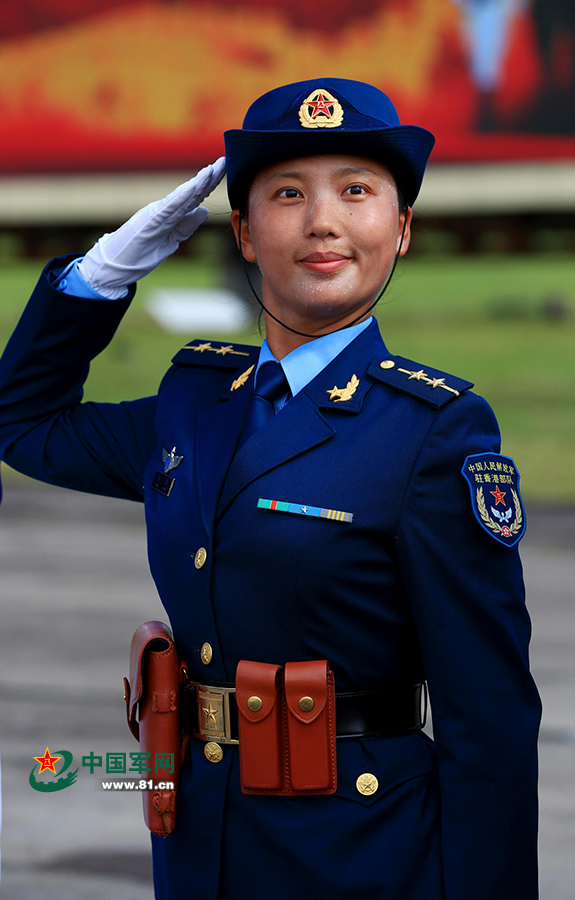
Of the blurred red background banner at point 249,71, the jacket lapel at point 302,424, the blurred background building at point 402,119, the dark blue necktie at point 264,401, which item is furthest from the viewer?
the blurred red background banner at point 249,71

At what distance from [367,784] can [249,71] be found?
43.8 feet

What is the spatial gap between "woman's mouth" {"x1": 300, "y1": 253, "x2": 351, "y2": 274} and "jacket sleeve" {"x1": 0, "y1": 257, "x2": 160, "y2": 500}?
1.60 feet

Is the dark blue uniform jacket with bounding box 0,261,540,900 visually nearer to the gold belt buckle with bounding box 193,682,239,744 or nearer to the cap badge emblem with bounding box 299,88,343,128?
the gold belt buckle with bounding box 193,682,239,744

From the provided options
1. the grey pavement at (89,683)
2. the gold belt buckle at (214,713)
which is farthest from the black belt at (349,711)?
the grey pavement at (89,683)

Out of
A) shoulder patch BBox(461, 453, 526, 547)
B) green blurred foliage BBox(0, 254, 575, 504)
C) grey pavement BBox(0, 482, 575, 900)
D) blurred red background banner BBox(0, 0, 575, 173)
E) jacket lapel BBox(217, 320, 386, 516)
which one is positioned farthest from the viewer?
green blurred foliage BBox(0, 254, 575, 504)

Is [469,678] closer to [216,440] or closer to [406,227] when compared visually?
[216,440]

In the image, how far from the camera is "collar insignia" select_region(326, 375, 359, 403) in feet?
5.58

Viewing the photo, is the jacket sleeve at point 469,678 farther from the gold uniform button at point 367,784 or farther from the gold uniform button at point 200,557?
the gold uniform button at point 200,557

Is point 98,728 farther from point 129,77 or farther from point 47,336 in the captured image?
point 129,77

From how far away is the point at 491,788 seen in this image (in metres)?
1.56

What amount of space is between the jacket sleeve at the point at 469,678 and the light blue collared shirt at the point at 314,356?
0.25 m

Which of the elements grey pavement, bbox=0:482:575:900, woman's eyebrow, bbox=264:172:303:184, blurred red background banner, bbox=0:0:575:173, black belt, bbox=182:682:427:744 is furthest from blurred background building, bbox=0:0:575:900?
woman's eyebrow, bbox=264:172:303:184

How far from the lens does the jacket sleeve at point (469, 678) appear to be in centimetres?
156

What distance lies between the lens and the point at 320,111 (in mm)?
1663
